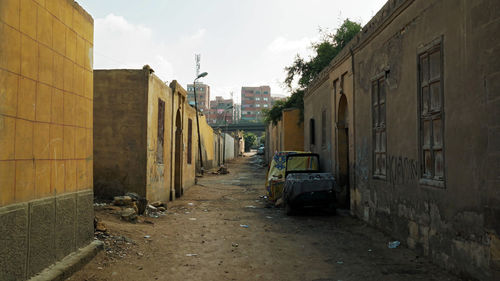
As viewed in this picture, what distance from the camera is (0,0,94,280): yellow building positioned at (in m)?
3.67

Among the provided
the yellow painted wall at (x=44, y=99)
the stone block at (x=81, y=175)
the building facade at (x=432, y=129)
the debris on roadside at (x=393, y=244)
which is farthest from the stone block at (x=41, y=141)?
the debris on roadside at (x=393, y=244)

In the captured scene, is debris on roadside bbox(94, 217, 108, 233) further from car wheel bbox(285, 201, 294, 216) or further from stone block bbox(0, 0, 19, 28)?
car wheel bbox(285, 201, 294, 216)

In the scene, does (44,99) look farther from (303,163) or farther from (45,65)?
(303,163)

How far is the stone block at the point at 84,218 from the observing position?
5.22m

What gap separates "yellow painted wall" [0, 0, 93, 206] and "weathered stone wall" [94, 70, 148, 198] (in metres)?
4.16

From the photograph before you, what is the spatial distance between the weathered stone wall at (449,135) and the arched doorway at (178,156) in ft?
26.8

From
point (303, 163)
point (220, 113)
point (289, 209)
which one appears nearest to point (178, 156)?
point (303, 163)

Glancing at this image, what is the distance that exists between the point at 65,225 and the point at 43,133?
126 cm

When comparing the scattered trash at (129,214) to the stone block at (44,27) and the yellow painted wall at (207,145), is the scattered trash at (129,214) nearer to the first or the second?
the stone block at (44,27)

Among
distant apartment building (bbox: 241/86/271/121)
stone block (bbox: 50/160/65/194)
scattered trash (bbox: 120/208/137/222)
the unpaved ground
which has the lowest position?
the unpaved ground

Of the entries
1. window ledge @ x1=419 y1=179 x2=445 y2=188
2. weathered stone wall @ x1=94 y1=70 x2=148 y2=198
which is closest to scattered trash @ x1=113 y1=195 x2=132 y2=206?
weathered stone wall @ x1=94 y1=70 x2=148 y2=198

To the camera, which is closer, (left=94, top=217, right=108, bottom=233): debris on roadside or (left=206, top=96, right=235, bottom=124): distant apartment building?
(left=94, top=217, right=108, bottom=233): debris on roadside

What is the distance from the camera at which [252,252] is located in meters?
6.27

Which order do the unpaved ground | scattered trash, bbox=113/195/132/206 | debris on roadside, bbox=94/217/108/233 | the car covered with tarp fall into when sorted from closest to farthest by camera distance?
the unpaved ground
debris on roadside, bbox=94/217/108/233
scattered trash, bbox=113/195/132/206
the car covered with tarp
